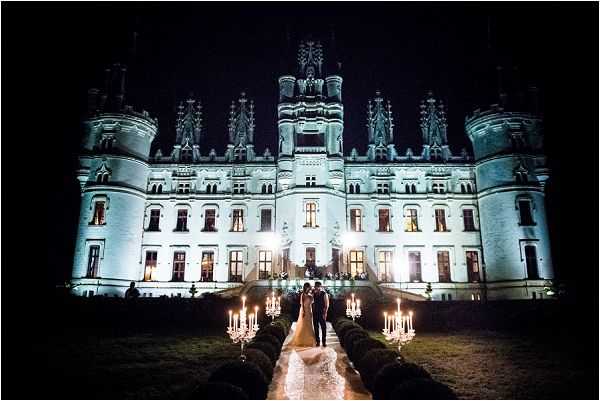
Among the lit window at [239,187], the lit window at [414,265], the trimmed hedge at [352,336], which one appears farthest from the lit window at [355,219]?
the trimmed hedge at [352,336]

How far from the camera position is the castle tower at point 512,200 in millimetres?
34562

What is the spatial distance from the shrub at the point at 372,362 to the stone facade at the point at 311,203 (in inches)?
1003

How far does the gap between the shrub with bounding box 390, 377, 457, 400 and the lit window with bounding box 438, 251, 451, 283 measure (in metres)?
33.1

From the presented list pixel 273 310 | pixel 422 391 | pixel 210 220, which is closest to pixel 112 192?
pixel 210 220

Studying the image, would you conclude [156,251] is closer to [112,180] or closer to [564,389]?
[112,180]

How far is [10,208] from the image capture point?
38219 mm

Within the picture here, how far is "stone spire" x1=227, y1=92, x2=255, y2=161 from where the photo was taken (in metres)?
40.2

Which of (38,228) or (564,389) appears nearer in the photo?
(564,389)

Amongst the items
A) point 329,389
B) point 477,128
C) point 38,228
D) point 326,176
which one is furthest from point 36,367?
point 477,128

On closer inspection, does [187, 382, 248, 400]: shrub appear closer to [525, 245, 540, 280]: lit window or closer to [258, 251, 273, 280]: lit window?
[258, 251, 273, 280]: lit window

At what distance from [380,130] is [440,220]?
10.5 m

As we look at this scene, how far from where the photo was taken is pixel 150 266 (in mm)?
37812

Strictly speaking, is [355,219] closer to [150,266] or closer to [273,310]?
[150,266]

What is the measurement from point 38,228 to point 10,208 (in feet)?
9.77
